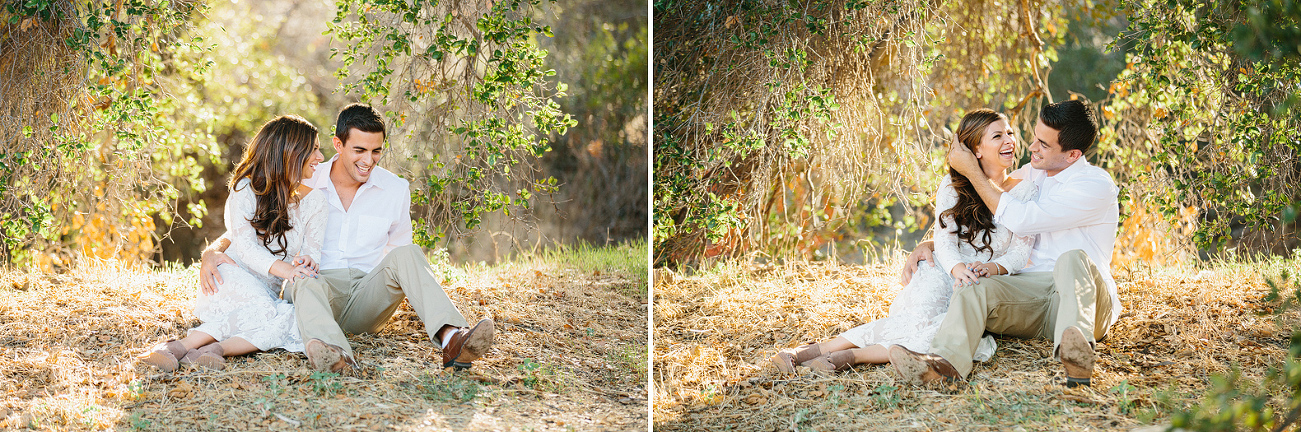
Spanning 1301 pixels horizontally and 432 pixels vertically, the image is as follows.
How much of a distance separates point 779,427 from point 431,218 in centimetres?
213

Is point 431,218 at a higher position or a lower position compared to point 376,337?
higher

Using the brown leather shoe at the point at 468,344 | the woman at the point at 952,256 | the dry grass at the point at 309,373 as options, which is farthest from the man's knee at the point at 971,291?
the brown leather shoe at the point at 468,344

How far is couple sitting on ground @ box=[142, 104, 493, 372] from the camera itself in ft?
9.52

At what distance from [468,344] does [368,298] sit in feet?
1.55

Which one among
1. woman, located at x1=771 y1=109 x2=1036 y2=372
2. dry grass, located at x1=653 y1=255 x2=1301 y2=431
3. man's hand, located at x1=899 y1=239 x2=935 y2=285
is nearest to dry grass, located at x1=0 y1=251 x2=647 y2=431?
dry grass, located at x1=653 y1=255 x2=1301 y2=431

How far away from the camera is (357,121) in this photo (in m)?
3.14

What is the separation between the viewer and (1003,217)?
2891 mm

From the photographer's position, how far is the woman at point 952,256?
9.75 feet

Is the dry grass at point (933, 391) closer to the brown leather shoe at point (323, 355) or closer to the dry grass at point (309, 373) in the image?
the dry grass at point (309, 373)

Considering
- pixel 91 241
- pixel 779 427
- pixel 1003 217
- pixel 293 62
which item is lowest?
pixel 779 427

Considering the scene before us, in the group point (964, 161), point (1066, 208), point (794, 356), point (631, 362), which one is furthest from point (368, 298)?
point (1066, 208)

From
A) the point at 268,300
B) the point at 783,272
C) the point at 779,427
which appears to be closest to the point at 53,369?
the point at 268,300

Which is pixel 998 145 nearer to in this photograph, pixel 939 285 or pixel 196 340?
pixel 939 285

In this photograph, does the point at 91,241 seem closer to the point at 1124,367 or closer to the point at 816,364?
the point at 816,364
